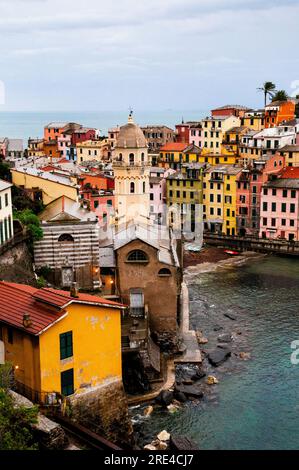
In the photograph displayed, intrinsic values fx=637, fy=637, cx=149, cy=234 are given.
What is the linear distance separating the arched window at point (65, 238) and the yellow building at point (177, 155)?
45934 millimetres

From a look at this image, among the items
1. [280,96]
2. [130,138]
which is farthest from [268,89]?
[130,138]

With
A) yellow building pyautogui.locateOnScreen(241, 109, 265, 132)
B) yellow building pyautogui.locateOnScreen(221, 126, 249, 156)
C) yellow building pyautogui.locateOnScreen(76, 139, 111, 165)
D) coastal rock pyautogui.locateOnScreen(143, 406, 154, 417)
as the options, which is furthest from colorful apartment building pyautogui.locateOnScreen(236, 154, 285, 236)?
coastal rock pyautogui.locateOnScreen(143, 406, 154, 417)

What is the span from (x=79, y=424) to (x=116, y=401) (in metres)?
2.83

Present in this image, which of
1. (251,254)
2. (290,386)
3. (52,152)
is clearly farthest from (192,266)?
(52,152)

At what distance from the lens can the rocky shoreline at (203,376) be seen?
31.0 meters

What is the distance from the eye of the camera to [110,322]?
2842cm

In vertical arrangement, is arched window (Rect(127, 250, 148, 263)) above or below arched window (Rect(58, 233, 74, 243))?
below

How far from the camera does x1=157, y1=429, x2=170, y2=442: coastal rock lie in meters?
30.9

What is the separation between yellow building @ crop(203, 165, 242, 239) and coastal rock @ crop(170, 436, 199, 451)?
169 ft

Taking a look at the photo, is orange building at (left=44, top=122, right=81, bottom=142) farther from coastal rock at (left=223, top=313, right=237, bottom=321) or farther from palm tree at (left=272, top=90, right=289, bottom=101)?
coastal rock at (left=223, top=313, right=237, bottom=321)

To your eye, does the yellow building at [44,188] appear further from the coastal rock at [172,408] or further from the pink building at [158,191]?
the pink building at [158,191]

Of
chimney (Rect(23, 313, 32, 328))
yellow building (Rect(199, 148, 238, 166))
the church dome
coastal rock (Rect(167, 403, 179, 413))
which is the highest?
the church dome

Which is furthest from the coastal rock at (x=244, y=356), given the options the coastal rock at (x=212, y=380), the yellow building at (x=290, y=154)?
the yellow building at (x=290, y=154)

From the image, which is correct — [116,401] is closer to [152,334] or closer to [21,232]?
[152,334]
